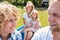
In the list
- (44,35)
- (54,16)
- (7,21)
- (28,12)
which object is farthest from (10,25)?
(28,12)

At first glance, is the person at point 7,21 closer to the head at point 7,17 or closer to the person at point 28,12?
the head at point 7,17

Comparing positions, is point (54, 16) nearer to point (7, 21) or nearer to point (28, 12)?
point (7, 21)

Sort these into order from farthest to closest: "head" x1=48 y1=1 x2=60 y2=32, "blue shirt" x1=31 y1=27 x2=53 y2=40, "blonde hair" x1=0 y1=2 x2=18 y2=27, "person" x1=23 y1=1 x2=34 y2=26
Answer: "person" x1=23 y1=1 x2=34 y2=26, "blonde hair" x1=0 y1=2 x2=18 y2=27, "blue shirt" x1=31 y1=27 x2=53 y2=40, "head" x1=48 y1=1 x2=60 y2=32

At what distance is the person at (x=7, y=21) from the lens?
162cm

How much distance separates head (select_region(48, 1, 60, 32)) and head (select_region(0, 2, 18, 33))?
0.54 m

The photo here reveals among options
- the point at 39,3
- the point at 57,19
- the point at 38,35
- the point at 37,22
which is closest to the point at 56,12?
the point at 57,19

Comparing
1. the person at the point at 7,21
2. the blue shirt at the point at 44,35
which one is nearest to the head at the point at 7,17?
the person at the point at 7,21

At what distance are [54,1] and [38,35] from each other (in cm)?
43

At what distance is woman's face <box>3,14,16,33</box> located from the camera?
1636 mm

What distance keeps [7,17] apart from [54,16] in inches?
23.1

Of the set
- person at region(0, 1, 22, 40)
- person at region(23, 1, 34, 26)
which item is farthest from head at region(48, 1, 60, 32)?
person at region(23, 1, 34, 26)

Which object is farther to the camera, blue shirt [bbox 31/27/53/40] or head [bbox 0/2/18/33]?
head [bbox 0/2/18/33]

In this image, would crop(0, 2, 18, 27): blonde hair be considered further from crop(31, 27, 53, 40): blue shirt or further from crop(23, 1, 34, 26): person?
crop(23, 1, 34, 26): person

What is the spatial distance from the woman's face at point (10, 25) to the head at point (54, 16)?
1.84 ft
